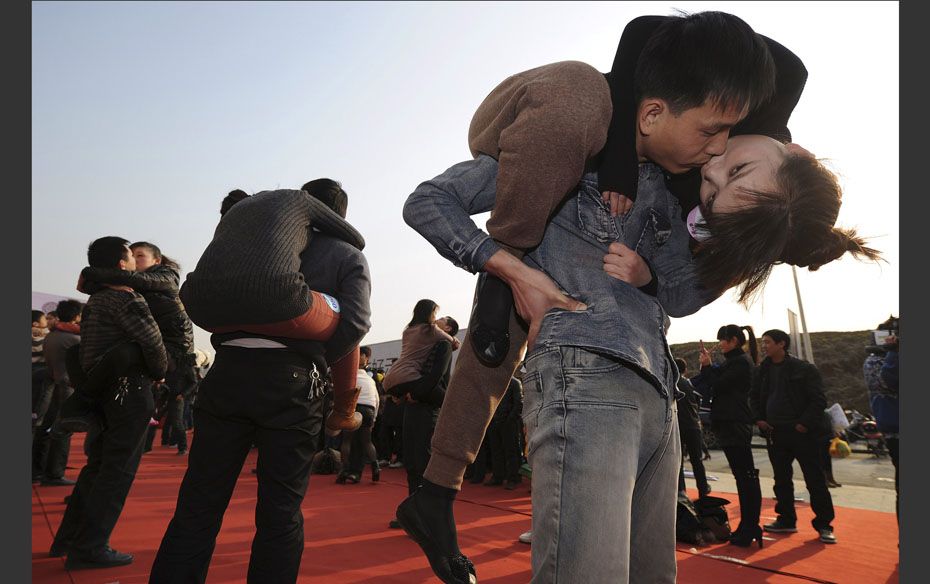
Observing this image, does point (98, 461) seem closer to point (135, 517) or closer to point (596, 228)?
point (135, 517)

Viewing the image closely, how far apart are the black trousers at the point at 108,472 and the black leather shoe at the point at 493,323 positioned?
2705mm

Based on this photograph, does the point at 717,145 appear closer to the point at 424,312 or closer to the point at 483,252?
the point at 483,252

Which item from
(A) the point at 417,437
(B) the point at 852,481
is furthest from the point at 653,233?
(B) the point at 852,481

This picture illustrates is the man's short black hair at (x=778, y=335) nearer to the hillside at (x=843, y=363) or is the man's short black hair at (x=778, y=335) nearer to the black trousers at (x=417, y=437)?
the black trousers at (x=417, y=437)

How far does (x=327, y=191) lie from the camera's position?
8.63 ft

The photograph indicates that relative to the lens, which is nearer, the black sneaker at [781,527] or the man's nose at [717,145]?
the man's nose at [717,145]

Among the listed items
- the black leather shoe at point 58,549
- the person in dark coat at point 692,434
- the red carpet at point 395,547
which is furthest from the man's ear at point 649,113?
the person in dark coat at point 692,434

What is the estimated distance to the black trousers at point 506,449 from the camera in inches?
293

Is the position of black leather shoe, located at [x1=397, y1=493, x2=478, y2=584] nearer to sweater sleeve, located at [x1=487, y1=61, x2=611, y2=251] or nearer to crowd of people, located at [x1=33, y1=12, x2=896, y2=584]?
crowd of people, located at [x1=33, y1=12, x2=896, y2=584]

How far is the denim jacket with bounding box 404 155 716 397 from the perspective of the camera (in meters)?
1.24

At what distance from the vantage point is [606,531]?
1.10 meters

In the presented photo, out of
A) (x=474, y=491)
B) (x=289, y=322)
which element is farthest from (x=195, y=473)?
(x=474, y=491)

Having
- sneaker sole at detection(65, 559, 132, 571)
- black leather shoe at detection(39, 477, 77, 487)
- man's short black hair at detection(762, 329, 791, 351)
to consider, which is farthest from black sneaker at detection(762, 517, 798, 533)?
black leather shoe at detection(39, 477, 77, 487)

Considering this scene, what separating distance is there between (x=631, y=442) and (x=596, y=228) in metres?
0.47
